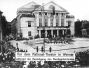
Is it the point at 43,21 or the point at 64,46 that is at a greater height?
the point at 43,21

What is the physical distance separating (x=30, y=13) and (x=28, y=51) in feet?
2.07

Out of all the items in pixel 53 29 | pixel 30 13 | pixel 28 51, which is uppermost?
pixel 30 13

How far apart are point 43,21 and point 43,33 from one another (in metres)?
0.23

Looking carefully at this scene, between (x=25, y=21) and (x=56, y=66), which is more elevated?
(x=25, y=21)

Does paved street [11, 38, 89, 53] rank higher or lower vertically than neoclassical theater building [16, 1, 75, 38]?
lower

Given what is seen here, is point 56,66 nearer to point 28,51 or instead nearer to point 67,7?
point 28,51

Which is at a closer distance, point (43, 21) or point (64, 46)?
point (64, 46)

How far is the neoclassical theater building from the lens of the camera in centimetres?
372

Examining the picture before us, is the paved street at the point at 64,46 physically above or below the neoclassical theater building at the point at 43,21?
below

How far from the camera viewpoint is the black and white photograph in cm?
369

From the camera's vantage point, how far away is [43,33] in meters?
3.76

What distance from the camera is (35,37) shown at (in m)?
3.81

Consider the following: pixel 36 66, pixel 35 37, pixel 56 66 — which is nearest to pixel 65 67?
pixel 56 66

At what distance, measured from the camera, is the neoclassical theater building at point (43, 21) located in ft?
12.2
